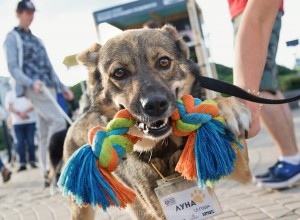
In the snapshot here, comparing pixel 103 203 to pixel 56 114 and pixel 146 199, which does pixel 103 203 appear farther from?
pixel 56 114

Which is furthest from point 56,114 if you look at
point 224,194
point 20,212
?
point 224,194

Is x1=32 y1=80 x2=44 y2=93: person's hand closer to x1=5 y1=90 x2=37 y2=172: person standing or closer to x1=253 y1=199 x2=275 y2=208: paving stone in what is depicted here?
x1=253 y1=199 x2=275 y2=208: paving stone

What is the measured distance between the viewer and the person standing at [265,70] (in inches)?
90.4

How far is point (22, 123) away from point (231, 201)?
20.4 ft

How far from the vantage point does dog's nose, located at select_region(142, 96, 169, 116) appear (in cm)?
207

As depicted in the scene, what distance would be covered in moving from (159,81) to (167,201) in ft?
2.11

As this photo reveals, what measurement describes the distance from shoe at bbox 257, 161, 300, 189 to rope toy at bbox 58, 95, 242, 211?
1.88 m

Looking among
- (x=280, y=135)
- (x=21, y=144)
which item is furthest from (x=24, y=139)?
(x=280, y=135)

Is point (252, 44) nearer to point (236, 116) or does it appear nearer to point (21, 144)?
point (236, 116)

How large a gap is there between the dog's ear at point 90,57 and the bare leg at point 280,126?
5.38 feet

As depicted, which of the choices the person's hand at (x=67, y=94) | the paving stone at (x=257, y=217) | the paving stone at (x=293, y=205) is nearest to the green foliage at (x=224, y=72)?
the person's hand at (x=67, y=94)

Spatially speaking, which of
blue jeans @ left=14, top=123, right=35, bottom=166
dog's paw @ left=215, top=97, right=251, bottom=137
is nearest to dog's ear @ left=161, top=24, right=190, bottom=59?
dog's paw @ left=215, top=97, right=251, bottom=137

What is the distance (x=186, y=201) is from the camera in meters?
2.16

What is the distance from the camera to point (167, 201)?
7.10ft
